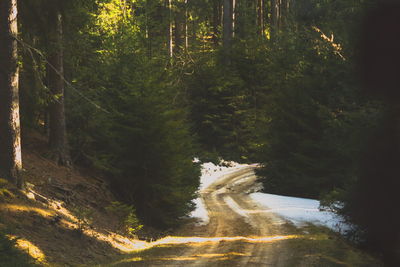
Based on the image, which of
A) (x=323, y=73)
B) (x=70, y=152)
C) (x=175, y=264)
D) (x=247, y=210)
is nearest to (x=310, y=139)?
(x=323, y=73)

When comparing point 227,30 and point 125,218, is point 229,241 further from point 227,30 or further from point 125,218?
point 227,30

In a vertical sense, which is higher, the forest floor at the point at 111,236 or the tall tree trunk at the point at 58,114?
the tall tree trunk at the point at 58,114

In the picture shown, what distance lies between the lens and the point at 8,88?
36.6ft

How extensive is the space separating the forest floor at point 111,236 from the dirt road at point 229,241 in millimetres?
24

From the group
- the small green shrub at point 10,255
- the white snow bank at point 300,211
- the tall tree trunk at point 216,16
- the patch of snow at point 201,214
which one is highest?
the tall tree trunk at point 216,16

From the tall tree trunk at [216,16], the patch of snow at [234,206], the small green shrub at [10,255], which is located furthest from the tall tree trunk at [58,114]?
the tall tree trunk at [216,16]

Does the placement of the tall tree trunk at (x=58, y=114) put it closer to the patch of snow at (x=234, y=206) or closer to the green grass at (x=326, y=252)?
the patch of snow at (x=234, y=206)

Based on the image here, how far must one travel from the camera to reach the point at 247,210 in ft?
67.8

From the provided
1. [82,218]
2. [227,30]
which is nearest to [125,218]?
[82,218]

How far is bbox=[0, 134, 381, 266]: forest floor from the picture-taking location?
431 inches

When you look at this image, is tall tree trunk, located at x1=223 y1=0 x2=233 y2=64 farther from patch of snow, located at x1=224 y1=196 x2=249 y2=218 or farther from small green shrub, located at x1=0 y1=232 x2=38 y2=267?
small green shrub, located at x1=0 y1=232 x2=38 y2=267

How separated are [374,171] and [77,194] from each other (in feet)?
30.7

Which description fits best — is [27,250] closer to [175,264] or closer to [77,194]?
[175,264]

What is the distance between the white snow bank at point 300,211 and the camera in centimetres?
1656
